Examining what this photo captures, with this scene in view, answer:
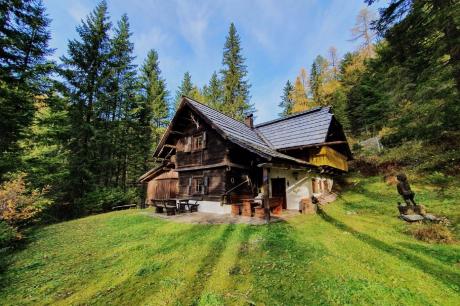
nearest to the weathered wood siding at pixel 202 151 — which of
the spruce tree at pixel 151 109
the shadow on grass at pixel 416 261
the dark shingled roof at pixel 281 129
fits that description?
the dark shingled roof at pixel 281 129

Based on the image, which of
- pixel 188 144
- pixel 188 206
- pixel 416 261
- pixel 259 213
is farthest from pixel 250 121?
pixel 416 261

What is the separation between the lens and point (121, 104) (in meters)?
25.8

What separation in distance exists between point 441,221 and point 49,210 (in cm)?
2686

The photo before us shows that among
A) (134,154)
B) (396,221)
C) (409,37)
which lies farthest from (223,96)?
(396,221)

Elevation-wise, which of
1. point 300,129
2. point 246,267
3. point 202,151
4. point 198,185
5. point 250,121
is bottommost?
point 246,267

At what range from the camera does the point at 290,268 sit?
17.9ft

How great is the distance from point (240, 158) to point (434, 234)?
987 centimetres

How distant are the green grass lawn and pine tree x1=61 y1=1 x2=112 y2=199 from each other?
11.7 metres

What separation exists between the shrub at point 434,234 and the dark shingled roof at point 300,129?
8158 millimetres

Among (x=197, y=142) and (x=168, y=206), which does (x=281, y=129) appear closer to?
(x=197, y=142)

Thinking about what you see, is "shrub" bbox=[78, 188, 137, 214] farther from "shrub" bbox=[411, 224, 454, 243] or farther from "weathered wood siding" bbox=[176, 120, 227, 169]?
"shrub" bbox=[411, 224, 454, 243]

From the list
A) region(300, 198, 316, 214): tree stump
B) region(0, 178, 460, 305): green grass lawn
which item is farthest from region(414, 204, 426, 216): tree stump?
region(300, 198, 316, 214): tree stump

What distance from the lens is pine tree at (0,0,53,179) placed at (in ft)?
44.2

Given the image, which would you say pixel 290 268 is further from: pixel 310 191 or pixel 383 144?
pixel 383 144
